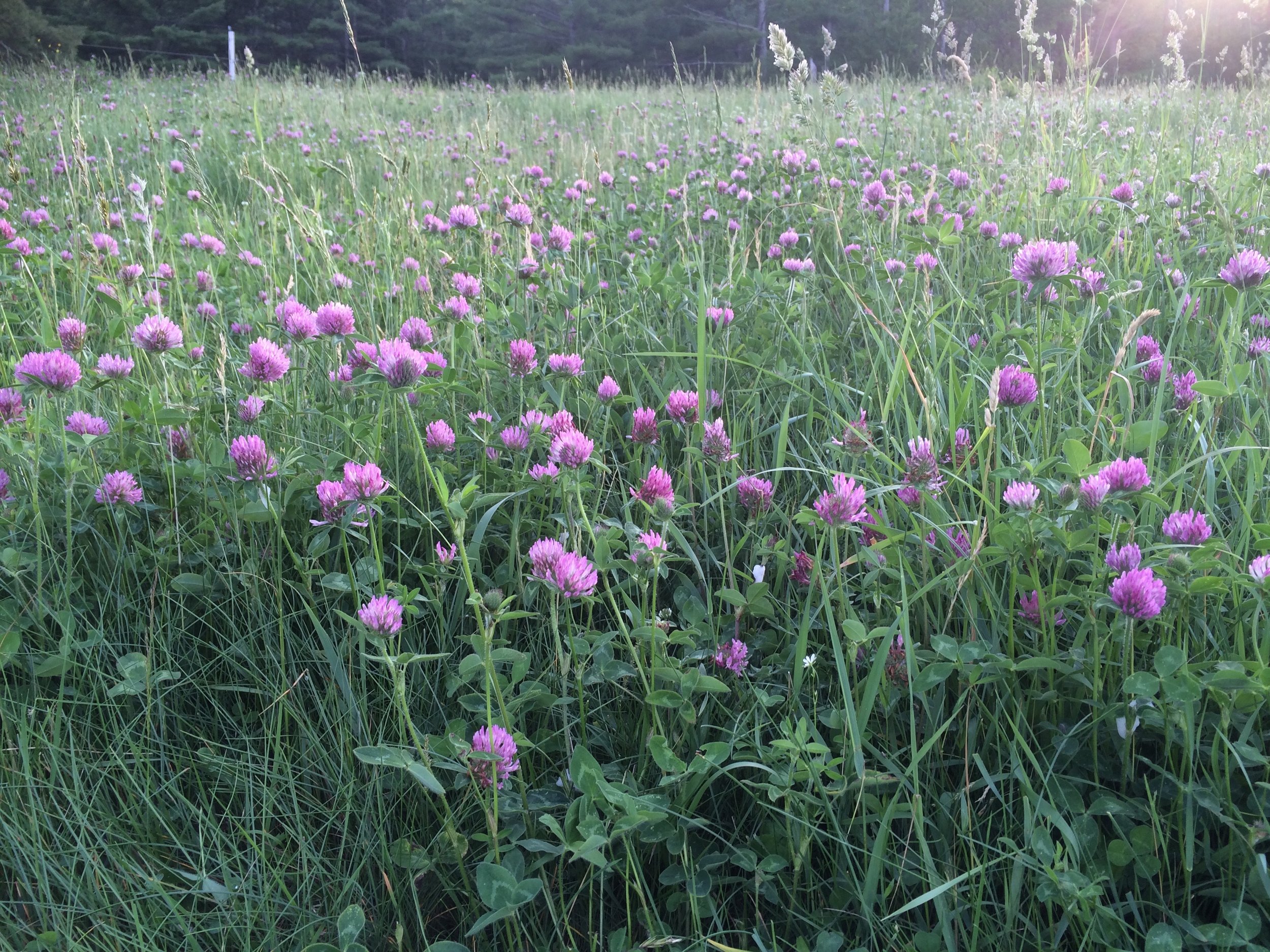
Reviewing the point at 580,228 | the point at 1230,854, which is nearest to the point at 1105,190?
the point at 580,228

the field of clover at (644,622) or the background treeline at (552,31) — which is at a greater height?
the background treeline at (552,31)

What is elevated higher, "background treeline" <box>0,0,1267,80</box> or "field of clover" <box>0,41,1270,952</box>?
"background treeline" <box>0,0,1267,80</box>

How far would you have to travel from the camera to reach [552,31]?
29.7 metres

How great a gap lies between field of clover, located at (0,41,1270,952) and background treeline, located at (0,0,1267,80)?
19956mm

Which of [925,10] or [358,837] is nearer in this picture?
[358,837]

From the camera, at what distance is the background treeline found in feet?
74.8

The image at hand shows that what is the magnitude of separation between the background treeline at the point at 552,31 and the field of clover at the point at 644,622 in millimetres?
19956

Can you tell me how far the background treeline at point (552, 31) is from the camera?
898 inches

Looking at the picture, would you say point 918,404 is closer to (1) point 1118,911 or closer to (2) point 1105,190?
(1) point 1118,911

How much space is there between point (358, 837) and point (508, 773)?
0.23m

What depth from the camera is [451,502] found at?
1.06 meters

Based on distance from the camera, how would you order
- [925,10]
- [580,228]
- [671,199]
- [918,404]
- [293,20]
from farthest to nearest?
[293,20] → [925,10] → [671,199] → [580,228] → [918,404]

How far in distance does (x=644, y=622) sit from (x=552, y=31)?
3290 cm

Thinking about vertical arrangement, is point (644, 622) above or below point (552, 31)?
below
